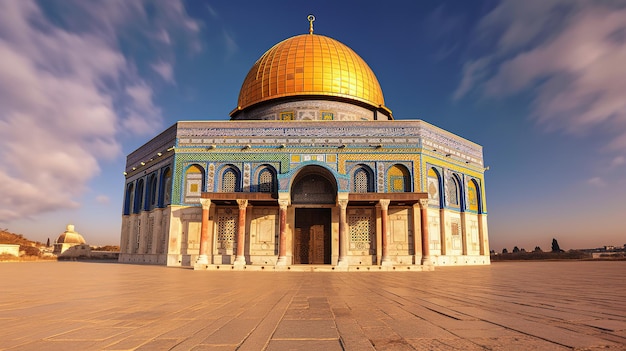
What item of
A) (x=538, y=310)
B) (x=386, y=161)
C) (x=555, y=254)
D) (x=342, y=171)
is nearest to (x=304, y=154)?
(x=342, y=171)

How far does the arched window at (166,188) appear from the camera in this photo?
21.6 m

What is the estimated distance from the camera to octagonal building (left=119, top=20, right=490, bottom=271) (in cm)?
1886

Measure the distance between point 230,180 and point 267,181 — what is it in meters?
2.01

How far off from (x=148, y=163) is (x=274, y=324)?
75.4 feet

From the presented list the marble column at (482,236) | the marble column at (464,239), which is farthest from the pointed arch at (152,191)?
the marble column at (482,236)

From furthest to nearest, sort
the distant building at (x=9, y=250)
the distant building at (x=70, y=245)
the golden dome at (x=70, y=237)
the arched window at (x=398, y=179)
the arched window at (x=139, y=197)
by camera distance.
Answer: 1. the golden dome at (x=70, y=237)
2. the distant building at (x=70, y=245)
3. the distant building at (x=9, y=250)
4. the arched window at (x=139, y=197)
5. the arched window at (x=398, y=179)

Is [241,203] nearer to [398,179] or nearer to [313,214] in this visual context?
[313,214]

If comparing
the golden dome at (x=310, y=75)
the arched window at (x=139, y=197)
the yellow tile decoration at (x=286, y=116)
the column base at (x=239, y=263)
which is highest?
the golden dome at (x=310, y=75)

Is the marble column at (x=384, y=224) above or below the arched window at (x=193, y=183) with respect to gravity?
below

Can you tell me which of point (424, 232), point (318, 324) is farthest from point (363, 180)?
point (318, 324)

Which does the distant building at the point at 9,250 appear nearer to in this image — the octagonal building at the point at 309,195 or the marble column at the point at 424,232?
the octagonal building at the point at 309,195

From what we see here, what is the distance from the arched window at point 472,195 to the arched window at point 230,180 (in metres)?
13.5

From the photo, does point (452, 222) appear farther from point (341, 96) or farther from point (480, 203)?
point (341, 96)

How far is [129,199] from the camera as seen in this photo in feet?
85.5
